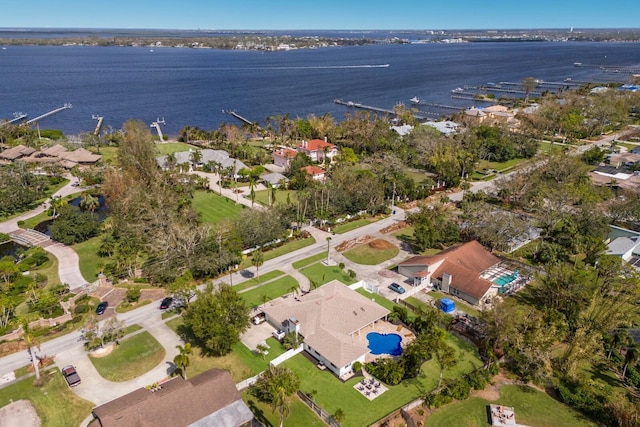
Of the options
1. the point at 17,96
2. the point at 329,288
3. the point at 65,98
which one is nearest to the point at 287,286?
the point at 329,288

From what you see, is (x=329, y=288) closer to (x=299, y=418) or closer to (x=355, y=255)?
(x=355, y=255)

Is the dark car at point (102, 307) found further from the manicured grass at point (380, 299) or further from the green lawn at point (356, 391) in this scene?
the manicured grass at point (380, 299)

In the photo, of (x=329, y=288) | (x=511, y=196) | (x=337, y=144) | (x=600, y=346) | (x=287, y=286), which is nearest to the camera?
(x=600, y=346)

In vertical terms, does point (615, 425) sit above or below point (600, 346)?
below

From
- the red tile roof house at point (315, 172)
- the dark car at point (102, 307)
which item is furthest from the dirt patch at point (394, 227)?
the dark car at point (102, 307)

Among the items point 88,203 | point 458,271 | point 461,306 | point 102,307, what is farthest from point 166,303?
point 458,271

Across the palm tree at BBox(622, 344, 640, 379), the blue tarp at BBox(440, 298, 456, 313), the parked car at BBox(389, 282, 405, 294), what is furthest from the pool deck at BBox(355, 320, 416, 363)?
the palm tree at BBox(622, 344, 640, 379)

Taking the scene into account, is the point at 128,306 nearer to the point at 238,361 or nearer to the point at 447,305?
the point at 238,361

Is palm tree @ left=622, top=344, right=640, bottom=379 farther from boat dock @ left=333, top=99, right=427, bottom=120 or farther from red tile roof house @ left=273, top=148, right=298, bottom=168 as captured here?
boat dock @ left=333, top=99, right=427, bottom=120
